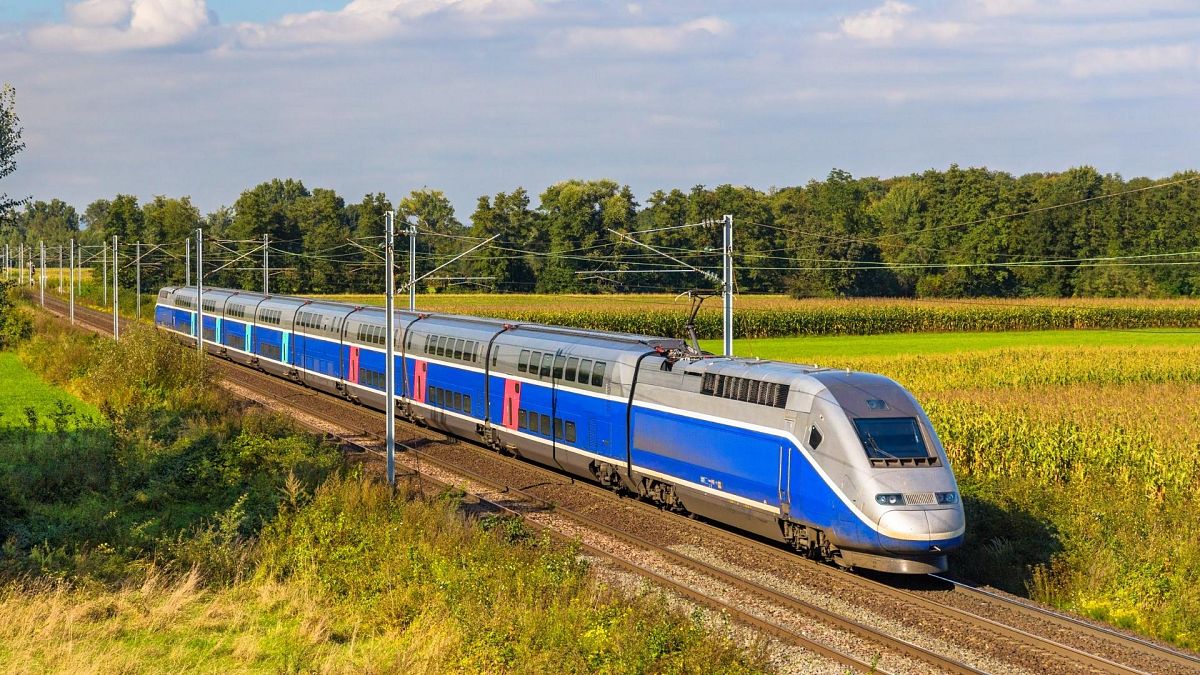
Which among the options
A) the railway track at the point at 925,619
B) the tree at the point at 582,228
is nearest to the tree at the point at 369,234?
the tree at the point at 582,228

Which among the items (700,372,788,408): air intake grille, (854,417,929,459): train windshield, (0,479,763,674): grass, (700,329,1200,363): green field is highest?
(700,372,788,408): air intake grille

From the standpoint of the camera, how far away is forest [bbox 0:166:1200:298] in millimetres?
112688

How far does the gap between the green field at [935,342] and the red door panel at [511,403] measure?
3657 cm

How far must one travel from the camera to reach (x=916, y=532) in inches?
718

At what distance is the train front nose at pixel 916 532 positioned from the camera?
1823cm

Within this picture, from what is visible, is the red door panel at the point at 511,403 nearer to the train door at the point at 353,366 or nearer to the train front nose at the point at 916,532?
the train door at the point at 353,366

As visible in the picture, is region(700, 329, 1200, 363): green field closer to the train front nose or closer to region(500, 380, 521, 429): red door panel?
region(500, 380, 521, 429): red door panel

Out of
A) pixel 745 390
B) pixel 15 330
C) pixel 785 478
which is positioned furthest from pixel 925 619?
pixel 15 330

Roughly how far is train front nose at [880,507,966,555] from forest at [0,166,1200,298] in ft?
279

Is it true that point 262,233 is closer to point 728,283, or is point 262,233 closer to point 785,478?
point 728,283

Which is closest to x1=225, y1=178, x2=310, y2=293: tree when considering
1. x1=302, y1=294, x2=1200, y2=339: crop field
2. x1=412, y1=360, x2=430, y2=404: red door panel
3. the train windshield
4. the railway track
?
x1=302, y1=294, x2=1200, y2=339: crop field

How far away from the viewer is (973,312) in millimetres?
96875

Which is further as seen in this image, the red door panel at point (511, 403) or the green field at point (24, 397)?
the green field at point (24, 397)

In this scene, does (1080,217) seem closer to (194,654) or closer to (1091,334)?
(1091,334)
